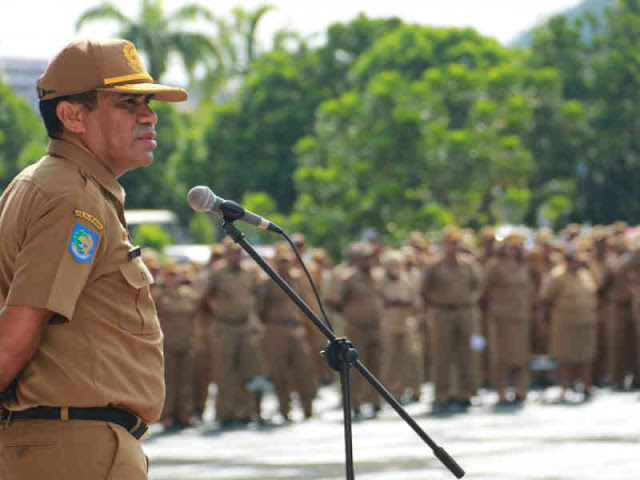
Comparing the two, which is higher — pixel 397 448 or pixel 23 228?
pixel 23 228

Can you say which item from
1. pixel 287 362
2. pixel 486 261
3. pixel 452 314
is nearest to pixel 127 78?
pixel 287 362

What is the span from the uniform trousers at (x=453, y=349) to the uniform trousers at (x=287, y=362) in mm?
1645

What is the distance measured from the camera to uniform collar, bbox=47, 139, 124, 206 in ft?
12.3

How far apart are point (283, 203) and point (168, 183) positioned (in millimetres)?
6452

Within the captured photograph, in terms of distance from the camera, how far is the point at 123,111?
12.5 feet

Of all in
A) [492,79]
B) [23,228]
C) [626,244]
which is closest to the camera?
[23,228]

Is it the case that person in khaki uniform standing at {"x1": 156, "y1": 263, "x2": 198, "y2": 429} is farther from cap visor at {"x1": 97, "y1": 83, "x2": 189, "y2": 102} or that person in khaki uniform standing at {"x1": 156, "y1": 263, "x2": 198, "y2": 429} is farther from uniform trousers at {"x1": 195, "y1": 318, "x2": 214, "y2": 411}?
cap visor at {"x1": 97, "y1": 83, "x2": 189, "y2": 102}

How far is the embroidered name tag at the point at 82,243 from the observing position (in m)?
3.51

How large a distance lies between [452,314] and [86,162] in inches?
534

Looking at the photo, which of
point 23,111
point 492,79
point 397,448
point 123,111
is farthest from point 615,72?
point 123,111

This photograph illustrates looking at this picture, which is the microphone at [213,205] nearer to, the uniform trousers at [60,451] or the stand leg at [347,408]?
the stand leg at [347,408]

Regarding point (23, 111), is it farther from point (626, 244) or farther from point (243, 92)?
point (626, 244)

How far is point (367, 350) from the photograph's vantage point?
1725 cm

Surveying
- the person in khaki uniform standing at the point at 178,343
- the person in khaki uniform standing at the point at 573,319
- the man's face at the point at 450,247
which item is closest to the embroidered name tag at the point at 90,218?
the person in khaki uniform standing at the point at 178,343
